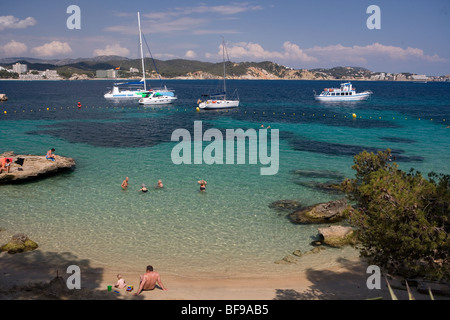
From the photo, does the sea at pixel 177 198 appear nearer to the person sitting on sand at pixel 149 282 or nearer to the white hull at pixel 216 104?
the person sitting on sand at pixel 149 282

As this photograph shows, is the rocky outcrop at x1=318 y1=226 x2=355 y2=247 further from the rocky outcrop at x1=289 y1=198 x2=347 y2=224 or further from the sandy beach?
the rocky outcrop at x1=289 y1=198 x2=347 y2=224

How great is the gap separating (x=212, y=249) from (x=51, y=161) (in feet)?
57.5

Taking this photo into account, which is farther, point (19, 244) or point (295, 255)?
point (295, 255)

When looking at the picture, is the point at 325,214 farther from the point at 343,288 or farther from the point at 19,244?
the point at 19,244

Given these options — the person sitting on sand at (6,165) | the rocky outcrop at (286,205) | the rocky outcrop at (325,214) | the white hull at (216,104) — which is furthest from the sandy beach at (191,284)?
the white hull at (216,104)

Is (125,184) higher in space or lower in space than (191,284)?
higher

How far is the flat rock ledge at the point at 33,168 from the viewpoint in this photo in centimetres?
2556

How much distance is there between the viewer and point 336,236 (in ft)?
58.6

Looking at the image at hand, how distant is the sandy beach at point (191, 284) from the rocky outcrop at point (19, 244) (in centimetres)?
33

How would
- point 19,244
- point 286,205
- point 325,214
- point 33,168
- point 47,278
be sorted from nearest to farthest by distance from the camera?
point 47,278 < point 19,244 < point 325,214 < point 286,205 < point 33,168

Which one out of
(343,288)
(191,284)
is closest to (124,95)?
(191,284)

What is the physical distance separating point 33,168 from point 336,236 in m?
22.0

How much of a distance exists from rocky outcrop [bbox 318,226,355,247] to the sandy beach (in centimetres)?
133
